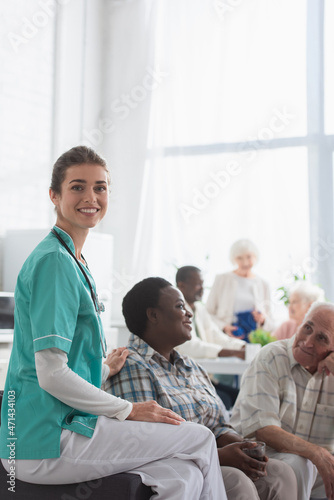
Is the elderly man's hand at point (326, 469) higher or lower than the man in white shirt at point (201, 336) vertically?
lower

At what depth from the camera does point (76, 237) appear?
1884 mm

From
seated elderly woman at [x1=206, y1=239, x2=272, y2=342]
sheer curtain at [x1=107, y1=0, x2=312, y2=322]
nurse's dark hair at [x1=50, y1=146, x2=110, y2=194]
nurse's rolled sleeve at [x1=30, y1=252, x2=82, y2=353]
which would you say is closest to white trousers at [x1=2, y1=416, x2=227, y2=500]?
nurse's rolled sleeve at [x1=30, y1=252, x2=82, y2=353]

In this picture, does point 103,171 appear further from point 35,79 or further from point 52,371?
point 35,79

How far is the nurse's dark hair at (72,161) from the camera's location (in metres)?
1.90

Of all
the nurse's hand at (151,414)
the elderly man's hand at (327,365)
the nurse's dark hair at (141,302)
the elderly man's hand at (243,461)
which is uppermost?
the nurse's dark hair at (141,302)

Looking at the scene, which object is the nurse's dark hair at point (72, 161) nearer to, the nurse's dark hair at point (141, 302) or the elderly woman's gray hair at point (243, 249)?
the nurse's dark hair at point (141, 302)

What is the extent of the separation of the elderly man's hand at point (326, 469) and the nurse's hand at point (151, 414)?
2.25ft

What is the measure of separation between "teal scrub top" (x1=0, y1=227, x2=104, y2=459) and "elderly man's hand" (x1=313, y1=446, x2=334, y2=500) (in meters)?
0.90

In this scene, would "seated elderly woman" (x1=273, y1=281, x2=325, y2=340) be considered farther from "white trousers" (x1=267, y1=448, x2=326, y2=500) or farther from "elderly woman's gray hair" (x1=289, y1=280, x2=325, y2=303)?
"white trousers" (x1=267, y1=448, x2=326, y2=500)

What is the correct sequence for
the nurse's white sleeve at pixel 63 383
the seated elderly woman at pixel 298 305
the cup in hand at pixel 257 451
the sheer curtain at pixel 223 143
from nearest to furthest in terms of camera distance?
the nurse's white sleeve at pixel 63 383 → the cup in hand at pixel 257 451 → the seated elderly woman at pixel 298 305 → the sheer curtain at pixel 223 143

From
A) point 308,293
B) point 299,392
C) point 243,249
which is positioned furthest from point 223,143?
point 299,392

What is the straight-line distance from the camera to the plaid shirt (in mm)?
2086

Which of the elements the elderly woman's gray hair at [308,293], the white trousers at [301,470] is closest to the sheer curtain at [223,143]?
the elderly woman's gray hair at [308,293]

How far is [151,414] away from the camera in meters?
1.73
